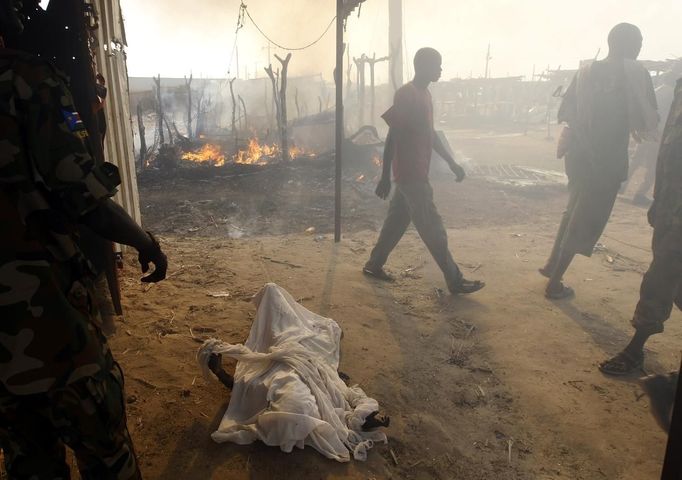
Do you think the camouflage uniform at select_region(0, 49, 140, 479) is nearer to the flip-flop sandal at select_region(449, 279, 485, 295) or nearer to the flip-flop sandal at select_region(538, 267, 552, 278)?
Result: the flip-flop sandal at select_region(449, 279, 485, 295)

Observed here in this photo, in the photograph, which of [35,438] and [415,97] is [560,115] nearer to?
[415,97]

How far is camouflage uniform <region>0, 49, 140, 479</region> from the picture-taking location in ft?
4.24

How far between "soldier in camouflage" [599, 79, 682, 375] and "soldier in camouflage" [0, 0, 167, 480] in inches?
127

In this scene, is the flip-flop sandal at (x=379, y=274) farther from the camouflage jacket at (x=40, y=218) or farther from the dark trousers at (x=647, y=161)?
the dark trousers at (x=647, y=161)

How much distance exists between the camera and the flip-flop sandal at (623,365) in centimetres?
333

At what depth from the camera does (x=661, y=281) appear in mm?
3113

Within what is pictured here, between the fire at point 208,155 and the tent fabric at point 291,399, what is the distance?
9538mm

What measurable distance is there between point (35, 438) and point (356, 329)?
2.63m

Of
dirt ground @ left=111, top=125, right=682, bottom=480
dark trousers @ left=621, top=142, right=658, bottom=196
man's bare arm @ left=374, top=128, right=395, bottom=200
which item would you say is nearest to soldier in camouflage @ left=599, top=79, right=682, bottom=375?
dirt ground @ left=111, top=125, right=682, bottom=480

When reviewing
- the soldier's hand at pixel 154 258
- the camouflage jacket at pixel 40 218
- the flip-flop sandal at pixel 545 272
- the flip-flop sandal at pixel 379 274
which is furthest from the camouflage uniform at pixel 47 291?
the flip-flop sandal at pixel 545 272

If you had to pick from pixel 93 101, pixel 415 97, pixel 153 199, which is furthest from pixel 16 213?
pixel 153 199

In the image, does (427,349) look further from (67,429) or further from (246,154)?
(246,154)

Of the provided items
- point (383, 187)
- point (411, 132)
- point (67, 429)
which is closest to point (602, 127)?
point (411, 132)

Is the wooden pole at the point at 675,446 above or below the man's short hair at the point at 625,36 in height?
below
